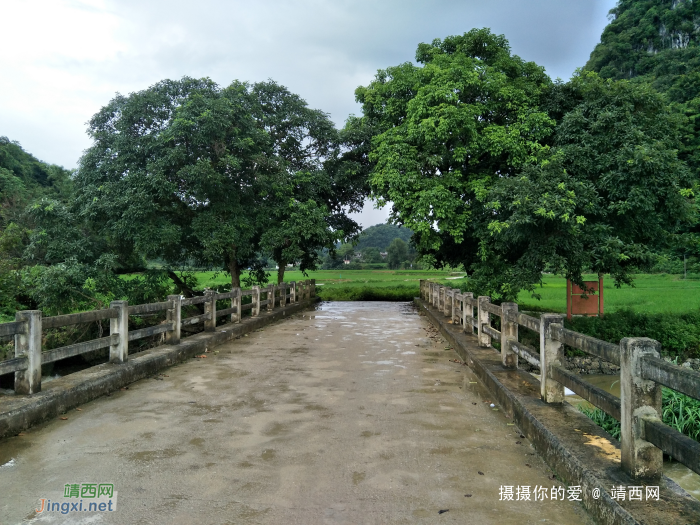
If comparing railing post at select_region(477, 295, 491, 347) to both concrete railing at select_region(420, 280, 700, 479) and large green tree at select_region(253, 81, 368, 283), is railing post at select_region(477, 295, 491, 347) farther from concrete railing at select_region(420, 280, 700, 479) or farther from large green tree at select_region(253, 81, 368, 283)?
large green tree at select_region(253, 81, 368, 283)

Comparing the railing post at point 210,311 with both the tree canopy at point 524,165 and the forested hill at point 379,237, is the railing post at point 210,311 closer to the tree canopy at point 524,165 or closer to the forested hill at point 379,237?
the tree canopy at point 524,165

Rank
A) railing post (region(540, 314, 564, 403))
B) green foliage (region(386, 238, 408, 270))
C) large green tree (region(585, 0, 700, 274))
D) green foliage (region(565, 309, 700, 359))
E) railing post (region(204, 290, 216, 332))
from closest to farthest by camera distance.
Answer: railing post (region(540, 314, 564, 403)) → railing post (region(204, 290, 216, 332)) → green foliage (region(565, 309, 700, 359)) → large green tree (region(585, 0, 700, 274)) → green foliage (region(386, 238, 408, 270))

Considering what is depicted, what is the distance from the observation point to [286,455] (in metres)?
4.24

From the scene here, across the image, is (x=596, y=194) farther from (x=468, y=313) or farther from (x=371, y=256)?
(x=371, y=256)

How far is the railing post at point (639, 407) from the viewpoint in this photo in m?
3.16

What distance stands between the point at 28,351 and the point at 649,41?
66.5 m

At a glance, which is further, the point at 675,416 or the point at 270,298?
the point at 270,298

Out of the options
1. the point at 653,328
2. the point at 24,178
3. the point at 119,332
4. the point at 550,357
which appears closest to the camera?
the point at 550,357

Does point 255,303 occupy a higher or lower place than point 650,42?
lower

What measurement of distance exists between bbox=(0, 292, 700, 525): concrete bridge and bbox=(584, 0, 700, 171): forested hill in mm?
47741

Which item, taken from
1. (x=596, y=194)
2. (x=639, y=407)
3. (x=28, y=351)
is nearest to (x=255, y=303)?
(x=28, y=351)

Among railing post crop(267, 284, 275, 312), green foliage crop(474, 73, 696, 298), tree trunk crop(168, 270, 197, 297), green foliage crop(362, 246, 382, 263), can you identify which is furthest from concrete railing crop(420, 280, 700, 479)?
green foliage crop(362, 246, 382, 263)

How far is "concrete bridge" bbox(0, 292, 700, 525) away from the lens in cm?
325

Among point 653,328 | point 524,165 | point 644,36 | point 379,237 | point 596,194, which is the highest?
point 644,36
